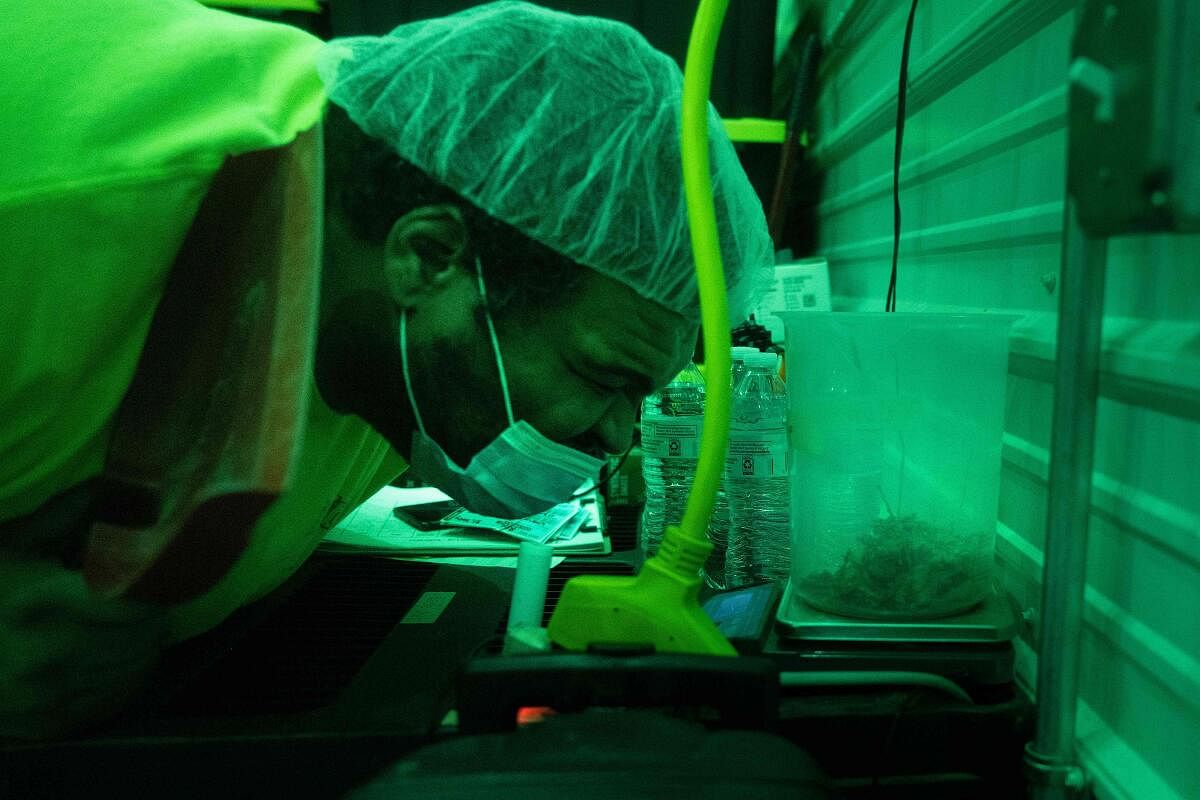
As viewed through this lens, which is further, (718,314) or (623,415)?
(623,415)

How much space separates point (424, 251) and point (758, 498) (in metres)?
0.52

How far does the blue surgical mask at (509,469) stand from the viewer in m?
1.00

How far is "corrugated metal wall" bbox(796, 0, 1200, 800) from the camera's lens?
0.64 m

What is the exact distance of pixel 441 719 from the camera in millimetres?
708

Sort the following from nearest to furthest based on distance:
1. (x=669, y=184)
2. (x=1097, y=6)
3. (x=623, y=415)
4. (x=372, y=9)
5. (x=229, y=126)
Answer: (x=1097, y=6) → (x=229, y=126) → (x=669, y=184) → (x=623, y=415) → (x=372, y=9)

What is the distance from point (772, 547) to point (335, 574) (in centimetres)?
56

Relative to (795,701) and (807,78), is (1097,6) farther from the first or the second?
(807,78)

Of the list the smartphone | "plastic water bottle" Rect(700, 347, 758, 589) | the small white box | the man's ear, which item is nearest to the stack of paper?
the smartphone

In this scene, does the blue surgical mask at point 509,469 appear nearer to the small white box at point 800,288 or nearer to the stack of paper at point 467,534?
the stack of paper at point 467,534

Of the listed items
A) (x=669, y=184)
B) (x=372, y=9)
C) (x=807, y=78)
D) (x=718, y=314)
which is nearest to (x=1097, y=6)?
(x=718, y=314)

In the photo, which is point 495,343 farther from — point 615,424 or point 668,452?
point 668,452

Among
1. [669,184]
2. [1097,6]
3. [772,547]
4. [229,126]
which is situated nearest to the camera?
[1097,6]

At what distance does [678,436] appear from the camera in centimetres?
129

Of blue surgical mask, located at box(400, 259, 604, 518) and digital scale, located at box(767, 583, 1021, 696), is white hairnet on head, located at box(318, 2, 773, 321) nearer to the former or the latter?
blue surgical mask, located at box(400, 259, 604, 518)
